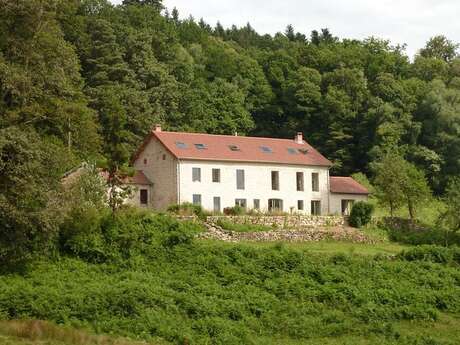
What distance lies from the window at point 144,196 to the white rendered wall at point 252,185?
10.6 ft

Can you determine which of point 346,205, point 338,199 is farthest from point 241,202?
point 346,205

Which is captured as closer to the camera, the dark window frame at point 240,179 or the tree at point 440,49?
the dark window frame at point 240,179

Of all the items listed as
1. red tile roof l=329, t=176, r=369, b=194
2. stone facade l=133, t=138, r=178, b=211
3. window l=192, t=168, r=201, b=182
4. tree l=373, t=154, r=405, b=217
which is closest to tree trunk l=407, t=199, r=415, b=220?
tree l=373, t=154, r=405, b=217

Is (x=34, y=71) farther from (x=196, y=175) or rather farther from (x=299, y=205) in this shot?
(x=299, y=205)

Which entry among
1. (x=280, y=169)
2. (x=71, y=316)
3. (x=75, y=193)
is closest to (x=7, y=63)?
(x=75, y=193)

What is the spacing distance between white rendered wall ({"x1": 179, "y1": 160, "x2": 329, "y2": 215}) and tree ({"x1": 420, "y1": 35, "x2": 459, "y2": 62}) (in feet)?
185

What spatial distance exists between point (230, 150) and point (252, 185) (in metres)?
2.87

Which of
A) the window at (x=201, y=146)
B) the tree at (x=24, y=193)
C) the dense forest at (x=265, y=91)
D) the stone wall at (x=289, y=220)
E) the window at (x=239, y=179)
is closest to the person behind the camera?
the tree at (x=24, y=193)

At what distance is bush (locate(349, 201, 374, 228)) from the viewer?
2000 inches

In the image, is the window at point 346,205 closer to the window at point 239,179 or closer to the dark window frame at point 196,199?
Result: the window at point 239,179

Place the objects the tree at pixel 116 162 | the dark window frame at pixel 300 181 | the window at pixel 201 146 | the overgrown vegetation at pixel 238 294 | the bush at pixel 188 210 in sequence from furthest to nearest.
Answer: the dark window frame at pixel 300 181 → the window at pixel 201 146 → the bush at pixel 188 210 → the tree at pixel 116 162 → the overgrown vegetation at pixel 238 294

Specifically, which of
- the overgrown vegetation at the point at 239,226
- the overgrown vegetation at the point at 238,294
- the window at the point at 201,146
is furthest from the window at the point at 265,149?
the overgrown vegetation at the point at 238,294

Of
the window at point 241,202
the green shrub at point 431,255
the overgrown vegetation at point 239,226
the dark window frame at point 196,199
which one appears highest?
the dark window frame at point 196,199

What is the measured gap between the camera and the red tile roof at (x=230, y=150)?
5178 cm
